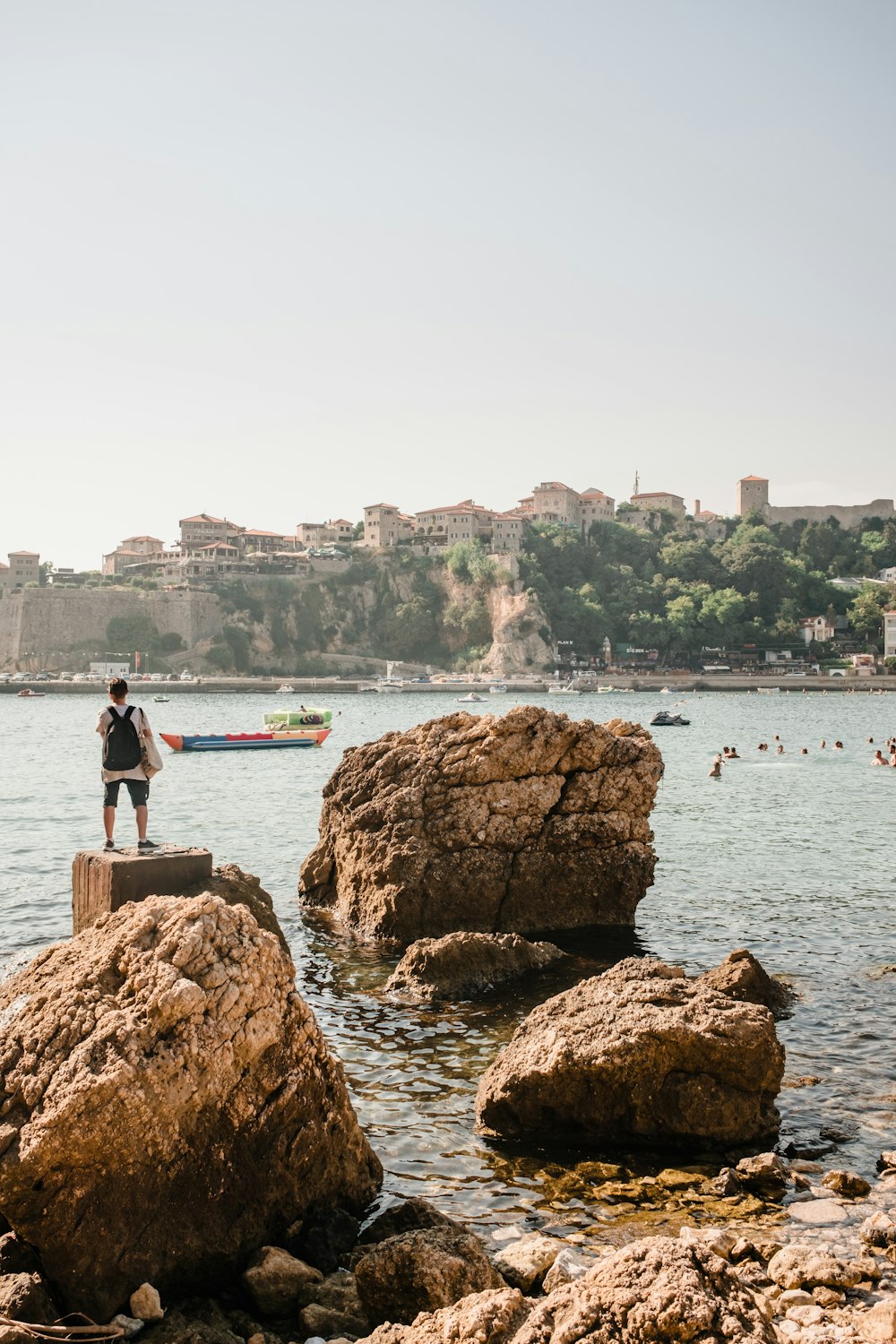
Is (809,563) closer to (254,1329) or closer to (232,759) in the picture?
(232,759)

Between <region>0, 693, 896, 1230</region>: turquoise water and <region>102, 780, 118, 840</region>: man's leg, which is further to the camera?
<region>102, 780, 118, 840</region>: man's leg

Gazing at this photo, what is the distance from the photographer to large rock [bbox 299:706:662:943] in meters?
13.4

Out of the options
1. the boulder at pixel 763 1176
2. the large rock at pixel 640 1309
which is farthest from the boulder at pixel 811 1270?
the large rock at pixel 640 1309

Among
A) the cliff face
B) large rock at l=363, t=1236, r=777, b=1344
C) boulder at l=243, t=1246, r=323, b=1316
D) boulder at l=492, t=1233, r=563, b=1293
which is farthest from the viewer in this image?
the cliff face

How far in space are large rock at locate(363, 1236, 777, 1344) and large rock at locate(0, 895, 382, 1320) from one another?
→ 1.90m

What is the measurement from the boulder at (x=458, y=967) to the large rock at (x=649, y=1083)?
3.00 meters

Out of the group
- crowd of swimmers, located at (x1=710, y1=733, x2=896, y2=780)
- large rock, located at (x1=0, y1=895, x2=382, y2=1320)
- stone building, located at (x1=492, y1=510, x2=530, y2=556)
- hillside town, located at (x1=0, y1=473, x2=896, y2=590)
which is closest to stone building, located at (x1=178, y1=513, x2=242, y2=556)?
hillside town, located at (x1=0, y1=473, x2=896, y2=590)

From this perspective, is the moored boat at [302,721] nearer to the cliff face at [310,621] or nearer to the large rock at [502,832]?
the large rock at [502,832]

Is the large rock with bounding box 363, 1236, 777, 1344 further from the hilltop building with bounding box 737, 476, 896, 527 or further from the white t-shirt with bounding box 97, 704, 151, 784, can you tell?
the hilltop building with bounding box 737, 476, 896, 527

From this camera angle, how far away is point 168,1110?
566cm

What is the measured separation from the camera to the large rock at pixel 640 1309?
3777 mm

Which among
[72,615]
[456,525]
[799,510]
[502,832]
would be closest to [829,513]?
[799,510]

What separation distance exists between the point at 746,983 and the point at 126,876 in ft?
19.0

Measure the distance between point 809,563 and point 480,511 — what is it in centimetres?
4430
